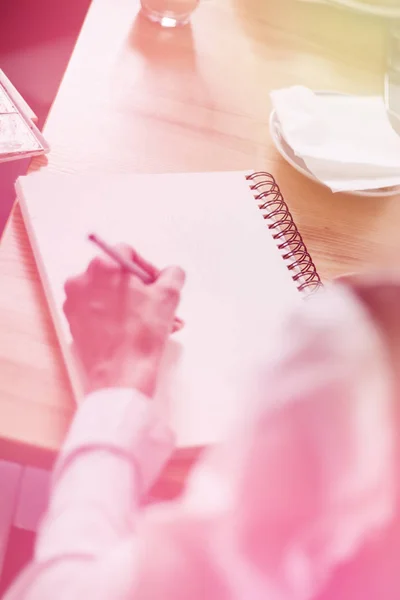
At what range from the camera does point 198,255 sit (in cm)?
63

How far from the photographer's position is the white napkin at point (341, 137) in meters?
0.75

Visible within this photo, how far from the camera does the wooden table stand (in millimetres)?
531

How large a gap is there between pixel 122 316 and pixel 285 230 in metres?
0.22

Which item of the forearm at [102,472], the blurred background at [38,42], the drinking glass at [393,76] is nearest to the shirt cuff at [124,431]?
the forearm at [102,472]

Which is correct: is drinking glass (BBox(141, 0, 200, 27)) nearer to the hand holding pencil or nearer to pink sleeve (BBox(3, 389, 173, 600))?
the hand holding pencil

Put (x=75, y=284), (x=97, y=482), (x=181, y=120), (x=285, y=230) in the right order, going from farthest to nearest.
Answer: (x=181, y=120) < (x=285, y=230) < (x=75, y=284) < (x=97, y=482)

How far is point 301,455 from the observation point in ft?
1.00

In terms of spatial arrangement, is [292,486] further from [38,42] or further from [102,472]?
[38,42]

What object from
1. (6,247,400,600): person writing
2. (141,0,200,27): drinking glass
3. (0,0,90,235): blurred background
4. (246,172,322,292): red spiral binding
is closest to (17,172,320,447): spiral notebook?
(246,172,322,292): red spiral binding

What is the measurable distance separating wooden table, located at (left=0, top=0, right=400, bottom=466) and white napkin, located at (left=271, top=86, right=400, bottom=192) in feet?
0.08

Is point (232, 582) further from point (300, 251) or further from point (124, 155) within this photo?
point (124, 155)

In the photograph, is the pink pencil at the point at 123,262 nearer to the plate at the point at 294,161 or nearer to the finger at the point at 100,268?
the finger at the point at 100,268

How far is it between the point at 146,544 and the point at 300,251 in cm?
37

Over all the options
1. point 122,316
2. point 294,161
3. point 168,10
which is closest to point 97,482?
point 122,316
